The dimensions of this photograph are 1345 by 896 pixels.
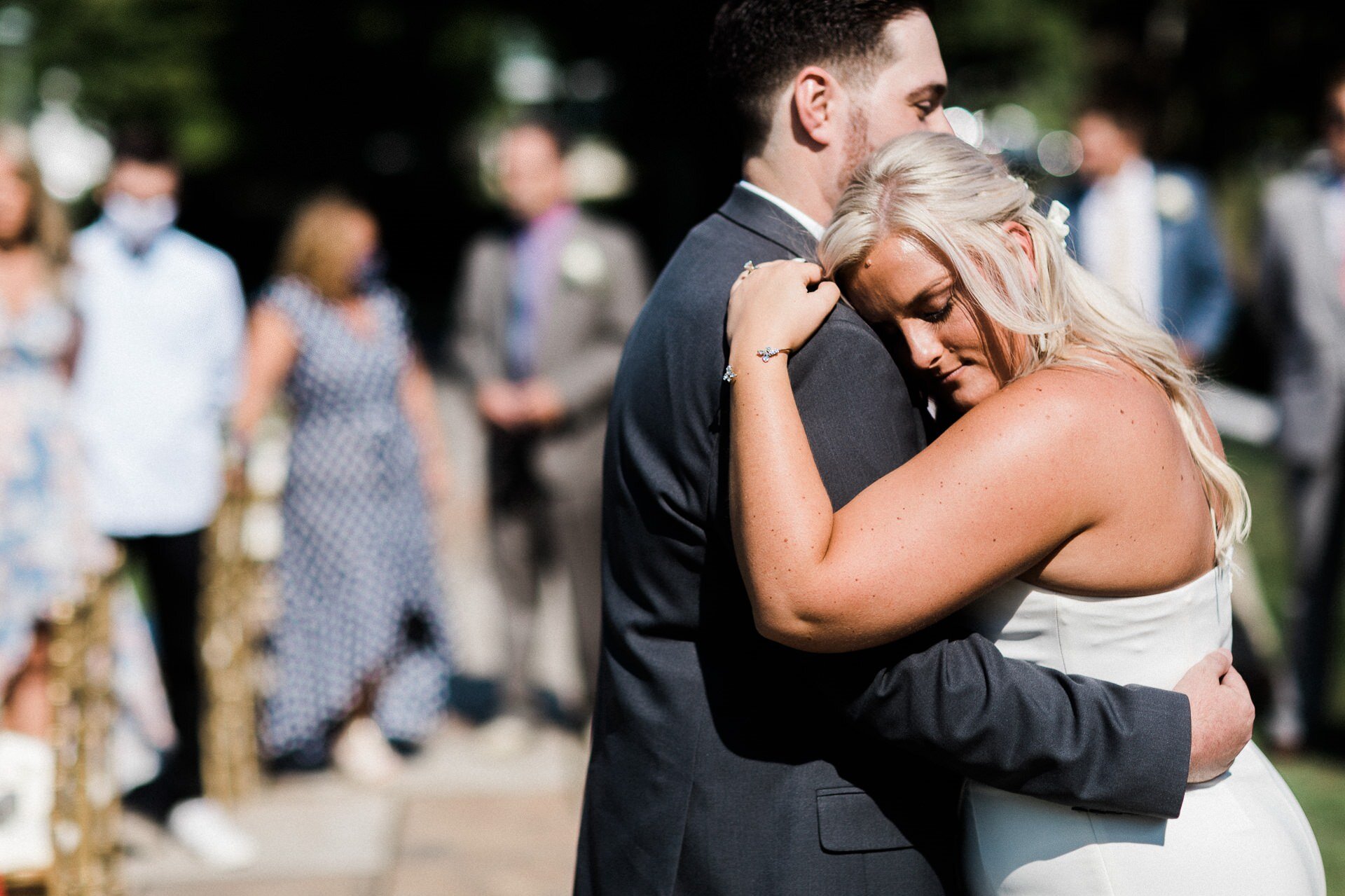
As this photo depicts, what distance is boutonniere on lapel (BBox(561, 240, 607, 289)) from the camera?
19.7 ft

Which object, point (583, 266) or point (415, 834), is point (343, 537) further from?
point (583, 266)

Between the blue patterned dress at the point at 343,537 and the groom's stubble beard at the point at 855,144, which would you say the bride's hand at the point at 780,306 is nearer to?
the groom's stubble beard at the point at 855,144

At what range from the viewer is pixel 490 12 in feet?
74.2

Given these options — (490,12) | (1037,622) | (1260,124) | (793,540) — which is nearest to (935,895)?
(1037,622)

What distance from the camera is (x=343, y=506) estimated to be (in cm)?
588

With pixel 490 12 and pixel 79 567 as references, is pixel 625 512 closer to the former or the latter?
pixel 79 567

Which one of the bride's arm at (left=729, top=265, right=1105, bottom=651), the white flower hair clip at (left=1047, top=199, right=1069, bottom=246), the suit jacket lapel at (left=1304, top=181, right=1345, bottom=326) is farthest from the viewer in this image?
the suit jacket lapel at (left=1304, top=181, right=1345, bottom=326)

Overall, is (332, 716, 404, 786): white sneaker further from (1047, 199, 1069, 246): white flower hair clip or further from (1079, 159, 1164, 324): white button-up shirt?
(1047, 199, 1069, 246): white flower hair clip

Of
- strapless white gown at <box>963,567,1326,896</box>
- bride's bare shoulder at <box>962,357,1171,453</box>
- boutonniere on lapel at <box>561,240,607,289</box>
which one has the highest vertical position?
bride's bare shoulder at <box>962,357,1171,453</box>

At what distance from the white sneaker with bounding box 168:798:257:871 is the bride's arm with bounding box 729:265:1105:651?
366cm

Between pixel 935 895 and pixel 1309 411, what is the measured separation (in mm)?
4453

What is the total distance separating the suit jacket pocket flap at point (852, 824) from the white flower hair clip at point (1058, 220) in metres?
0.89

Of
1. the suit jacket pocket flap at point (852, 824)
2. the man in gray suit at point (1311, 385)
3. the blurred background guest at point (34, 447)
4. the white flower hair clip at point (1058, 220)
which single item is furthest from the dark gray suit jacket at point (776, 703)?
the man in gray suit at point (1311, 385)

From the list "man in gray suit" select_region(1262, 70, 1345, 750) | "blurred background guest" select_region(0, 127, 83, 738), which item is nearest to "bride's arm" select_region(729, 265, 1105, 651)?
"blurred background guest" select_region(0, 127, 83, 738)
